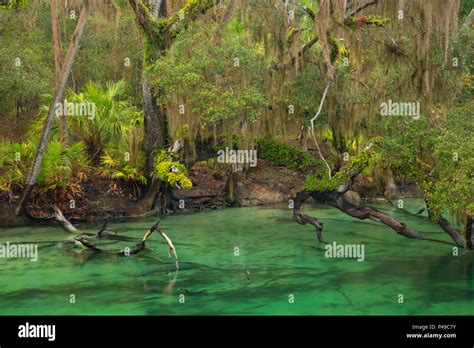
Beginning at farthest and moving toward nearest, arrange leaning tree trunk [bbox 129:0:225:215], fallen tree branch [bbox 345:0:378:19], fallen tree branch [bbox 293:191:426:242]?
1. leaning tree trunk [bbox 129:0:225:215]
2. fallen tree branch [bbox 345:0:378:19]
3. fallen tree branch [bbox 293:191:426:242]

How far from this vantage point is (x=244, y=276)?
15.9 metres

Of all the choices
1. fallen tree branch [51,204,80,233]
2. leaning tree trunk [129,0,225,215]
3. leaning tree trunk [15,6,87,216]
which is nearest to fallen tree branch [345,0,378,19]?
leaning tree trunk [129,0,225,215]

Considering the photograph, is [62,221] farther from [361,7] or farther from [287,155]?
[361,7]

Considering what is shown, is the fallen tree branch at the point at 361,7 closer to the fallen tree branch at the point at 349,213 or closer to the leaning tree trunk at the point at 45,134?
the fallen tree branch at the point at 349,213

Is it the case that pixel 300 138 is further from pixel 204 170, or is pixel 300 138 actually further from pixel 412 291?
pixel 412 291

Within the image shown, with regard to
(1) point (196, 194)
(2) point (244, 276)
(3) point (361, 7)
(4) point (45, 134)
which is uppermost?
(3) point (361, 7)

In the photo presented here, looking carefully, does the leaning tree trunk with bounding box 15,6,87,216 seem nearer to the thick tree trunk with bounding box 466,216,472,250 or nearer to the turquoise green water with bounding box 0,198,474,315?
the turquoise green water with bounding box 0,198,474,315

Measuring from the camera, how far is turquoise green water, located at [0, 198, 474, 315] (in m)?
13.5

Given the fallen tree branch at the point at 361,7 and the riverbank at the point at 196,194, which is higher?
the fallen tree branch at the point at 361,7

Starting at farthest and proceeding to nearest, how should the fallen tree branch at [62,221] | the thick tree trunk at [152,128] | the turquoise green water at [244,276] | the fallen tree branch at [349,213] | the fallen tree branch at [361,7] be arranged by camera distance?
the thick tree trunk at [152,128]
the fallen tree branch at [361,7]
the fallen tree branch at [62,221]
the fallen tree branch at [349,213]
the turquoise green water at [244,276]

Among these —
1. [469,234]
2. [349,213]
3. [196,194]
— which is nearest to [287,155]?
[196,194]

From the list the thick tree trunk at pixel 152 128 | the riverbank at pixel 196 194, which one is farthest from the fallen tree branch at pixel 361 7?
the thick tree trunk at pixel 152 128

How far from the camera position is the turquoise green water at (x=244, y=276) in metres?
13.5
